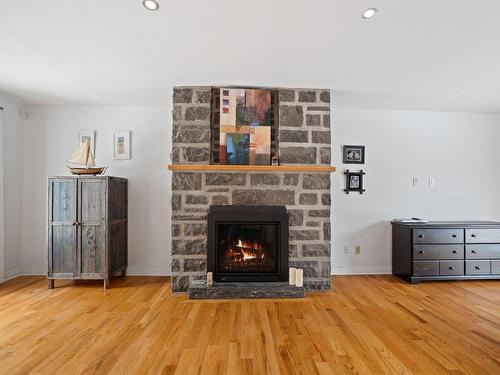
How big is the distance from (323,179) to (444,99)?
1984mm

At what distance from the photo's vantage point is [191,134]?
10.9 ft

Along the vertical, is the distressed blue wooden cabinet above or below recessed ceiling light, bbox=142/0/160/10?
below

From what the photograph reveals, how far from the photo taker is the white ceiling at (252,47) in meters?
1.96

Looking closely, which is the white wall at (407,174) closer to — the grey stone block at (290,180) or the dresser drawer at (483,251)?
the dresser drawer at (483,251)

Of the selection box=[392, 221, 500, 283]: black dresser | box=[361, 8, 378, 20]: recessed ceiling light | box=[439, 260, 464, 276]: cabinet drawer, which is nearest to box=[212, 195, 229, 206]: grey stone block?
box=[361, 8, 378, 20]: recessed ceiling light

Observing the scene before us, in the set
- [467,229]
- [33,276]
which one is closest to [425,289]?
[467,229]

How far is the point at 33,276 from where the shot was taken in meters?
3.93

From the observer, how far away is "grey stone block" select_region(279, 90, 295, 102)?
3395mm

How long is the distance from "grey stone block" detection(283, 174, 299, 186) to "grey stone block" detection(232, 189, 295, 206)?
9 cm

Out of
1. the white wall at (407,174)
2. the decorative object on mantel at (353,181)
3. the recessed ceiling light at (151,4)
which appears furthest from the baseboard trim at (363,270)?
the recessed ceiling light at (151,4)

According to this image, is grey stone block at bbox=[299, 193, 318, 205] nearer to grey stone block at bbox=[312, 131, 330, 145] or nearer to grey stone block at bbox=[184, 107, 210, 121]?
grey stone block at bbox=[312, 131, 330, 145]

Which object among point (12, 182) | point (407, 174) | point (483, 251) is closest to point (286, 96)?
point (407, 174)

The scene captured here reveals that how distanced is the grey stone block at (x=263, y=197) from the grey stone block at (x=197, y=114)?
92 cm

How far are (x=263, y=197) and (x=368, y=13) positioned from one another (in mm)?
1984
